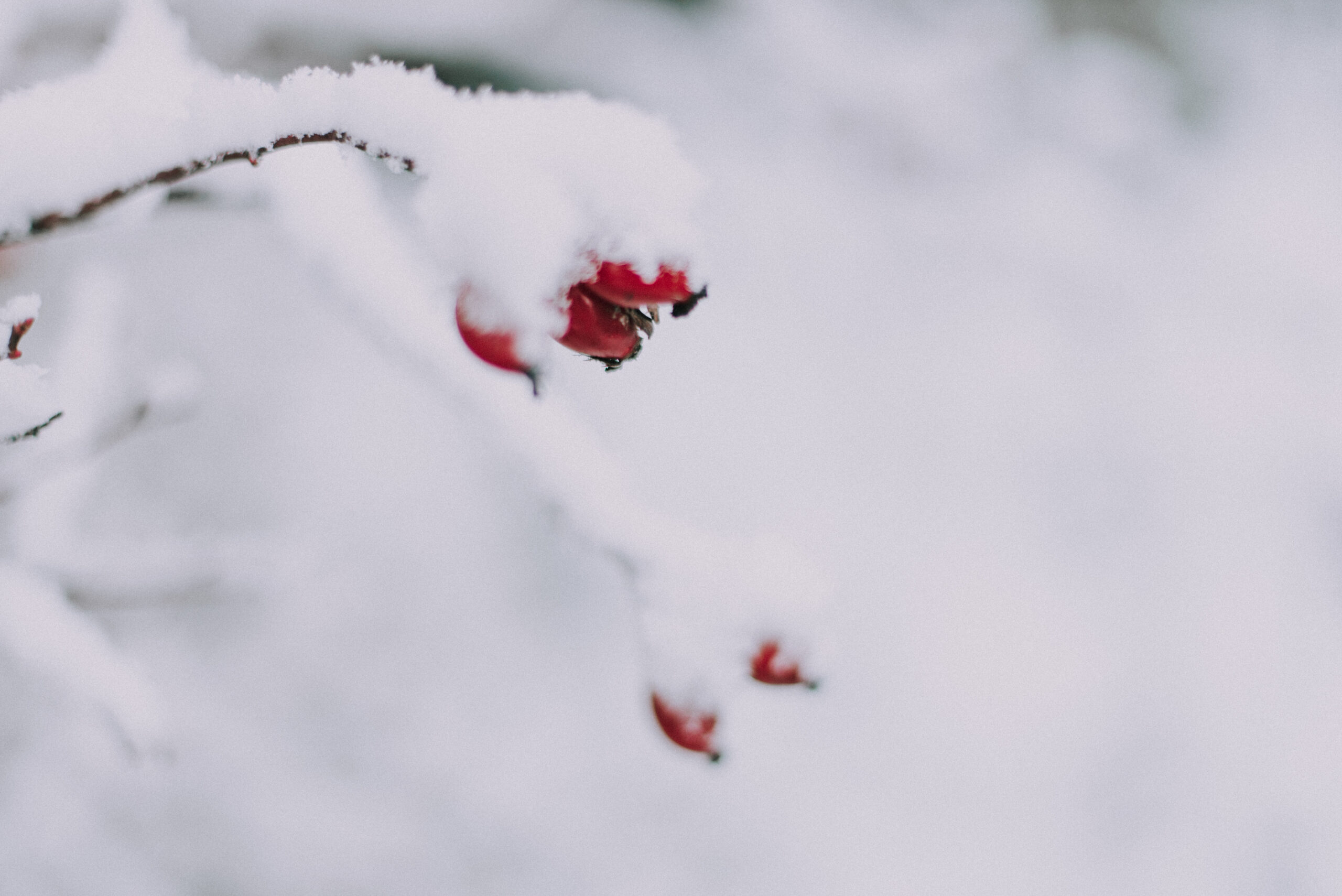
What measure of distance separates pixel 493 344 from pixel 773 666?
254 mm

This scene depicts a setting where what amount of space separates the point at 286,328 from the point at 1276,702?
106 inches

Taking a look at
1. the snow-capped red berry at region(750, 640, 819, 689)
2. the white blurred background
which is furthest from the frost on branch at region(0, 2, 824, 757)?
the white blurred background

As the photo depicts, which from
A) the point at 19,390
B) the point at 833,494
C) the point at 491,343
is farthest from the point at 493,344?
the point at 833,494

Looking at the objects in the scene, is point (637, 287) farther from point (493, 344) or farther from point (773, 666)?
point (773, 666)

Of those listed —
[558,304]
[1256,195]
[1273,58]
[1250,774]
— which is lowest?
[558,304]

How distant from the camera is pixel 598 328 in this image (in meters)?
0.31

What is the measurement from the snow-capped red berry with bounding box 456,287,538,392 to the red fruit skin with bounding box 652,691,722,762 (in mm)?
248

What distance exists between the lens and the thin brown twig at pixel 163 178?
0.25m

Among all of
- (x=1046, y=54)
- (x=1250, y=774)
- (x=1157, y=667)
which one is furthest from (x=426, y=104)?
(x=1046, y=54)

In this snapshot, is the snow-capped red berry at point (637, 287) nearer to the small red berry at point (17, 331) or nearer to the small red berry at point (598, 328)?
the small red berry at point (598, 328)

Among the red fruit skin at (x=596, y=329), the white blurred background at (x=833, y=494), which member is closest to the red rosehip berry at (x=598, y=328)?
the red fruit skin at (x=596, y=329)

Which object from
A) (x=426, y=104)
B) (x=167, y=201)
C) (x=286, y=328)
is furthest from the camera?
(x=286, y=328)

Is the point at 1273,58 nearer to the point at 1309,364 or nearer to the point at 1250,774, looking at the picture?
the point at 1309,364

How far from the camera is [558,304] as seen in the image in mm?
258
